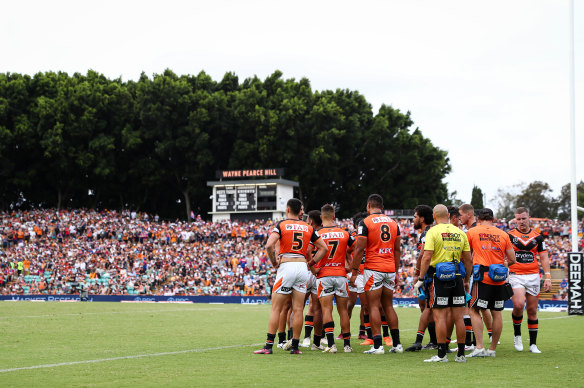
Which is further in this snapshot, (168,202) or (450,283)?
(168,202)

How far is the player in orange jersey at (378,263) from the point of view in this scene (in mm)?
11539

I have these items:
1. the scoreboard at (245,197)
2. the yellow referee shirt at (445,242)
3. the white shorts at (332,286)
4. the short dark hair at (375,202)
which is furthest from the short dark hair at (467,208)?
the scoreboard at (245,197)

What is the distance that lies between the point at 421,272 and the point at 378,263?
1.26m

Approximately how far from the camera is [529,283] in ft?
40.7

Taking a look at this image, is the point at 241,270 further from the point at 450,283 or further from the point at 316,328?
the point at 450,283

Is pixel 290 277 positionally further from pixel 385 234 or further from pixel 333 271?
pixel 385 234

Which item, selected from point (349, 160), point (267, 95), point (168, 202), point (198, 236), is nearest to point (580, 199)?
point (349, 160)

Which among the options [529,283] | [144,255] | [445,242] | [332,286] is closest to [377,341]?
[332,286]

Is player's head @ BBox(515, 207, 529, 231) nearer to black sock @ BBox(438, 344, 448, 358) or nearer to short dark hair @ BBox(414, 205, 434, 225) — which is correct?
short dark hair @ BBox(414, 205, 434, 225)

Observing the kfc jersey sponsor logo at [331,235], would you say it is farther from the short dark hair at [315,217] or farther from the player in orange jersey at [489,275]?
the player in orange jersey at [489,275]

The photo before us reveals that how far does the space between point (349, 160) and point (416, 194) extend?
7366 millimetres

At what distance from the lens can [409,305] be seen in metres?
34.1

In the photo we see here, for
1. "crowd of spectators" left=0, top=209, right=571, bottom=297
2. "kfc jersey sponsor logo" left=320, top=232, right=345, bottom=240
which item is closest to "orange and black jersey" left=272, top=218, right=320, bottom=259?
"kfc jersey sponsor logo" left=320, top=232, right=345, bottom=240

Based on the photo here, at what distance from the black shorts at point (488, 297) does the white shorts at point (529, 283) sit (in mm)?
1235
